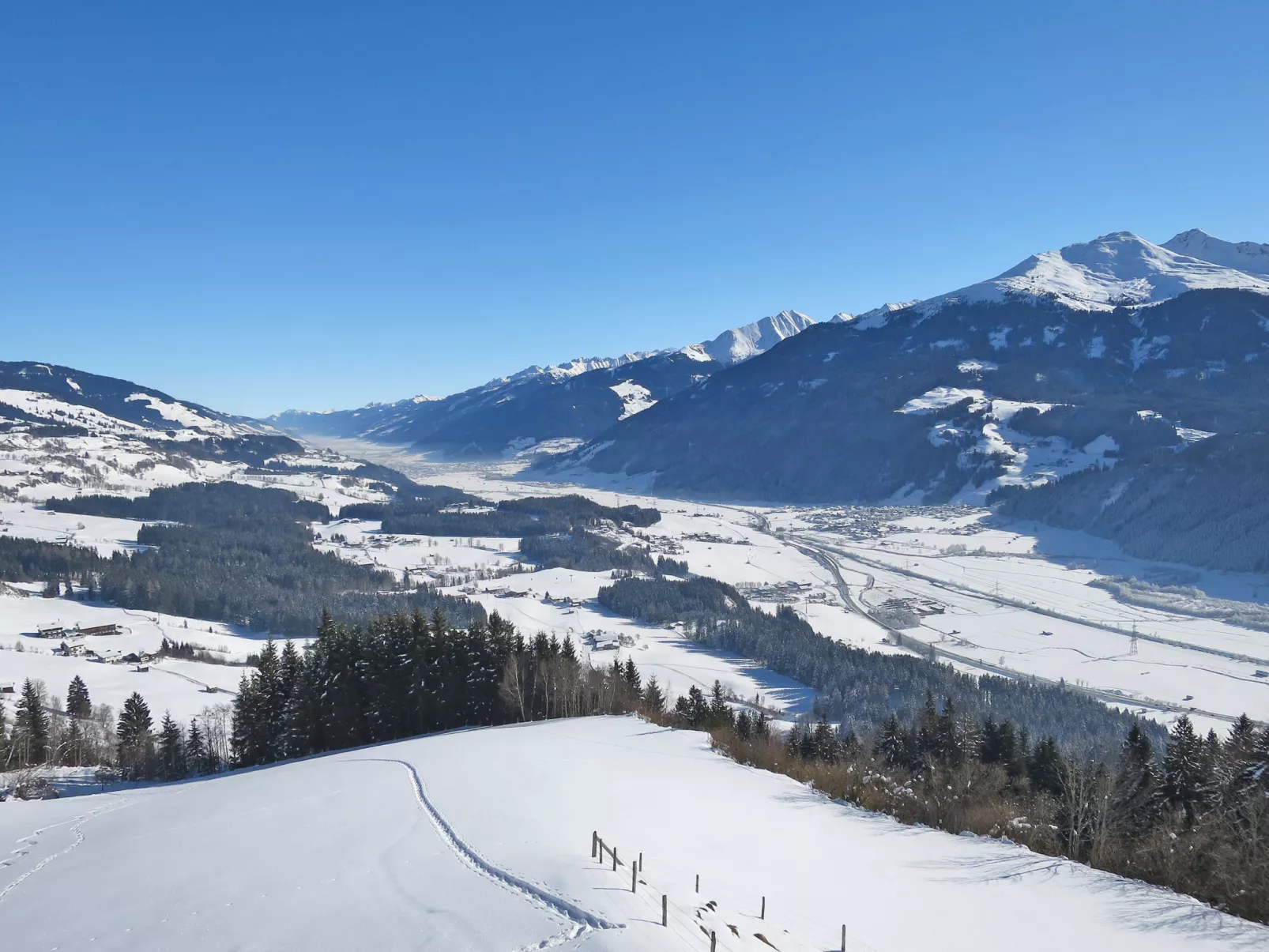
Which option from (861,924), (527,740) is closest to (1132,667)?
(527,740)

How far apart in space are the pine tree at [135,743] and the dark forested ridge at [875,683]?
168ft

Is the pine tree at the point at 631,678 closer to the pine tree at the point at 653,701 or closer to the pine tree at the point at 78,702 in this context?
the pine tree at the point at 653,701

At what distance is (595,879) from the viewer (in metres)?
15.1

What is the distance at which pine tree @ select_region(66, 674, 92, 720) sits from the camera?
5909 cm

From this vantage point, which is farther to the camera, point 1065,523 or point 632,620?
point 1065,523

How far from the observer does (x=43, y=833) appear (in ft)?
77.0

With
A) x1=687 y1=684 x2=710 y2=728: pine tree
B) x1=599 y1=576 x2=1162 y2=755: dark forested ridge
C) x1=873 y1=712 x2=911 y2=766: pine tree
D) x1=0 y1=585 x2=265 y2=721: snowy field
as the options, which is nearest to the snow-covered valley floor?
x1=0 y1=585 x2=265 y2=721: snowy field

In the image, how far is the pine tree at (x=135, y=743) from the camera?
45344 mm

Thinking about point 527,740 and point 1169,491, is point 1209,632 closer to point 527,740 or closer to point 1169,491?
point 1169,491

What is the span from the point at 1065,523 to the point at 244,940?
199547 mm

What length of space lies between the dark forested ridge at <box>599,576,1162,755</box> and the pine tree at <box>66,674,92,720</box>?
6453 cm

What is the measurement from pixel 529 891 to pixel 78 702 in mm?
64896

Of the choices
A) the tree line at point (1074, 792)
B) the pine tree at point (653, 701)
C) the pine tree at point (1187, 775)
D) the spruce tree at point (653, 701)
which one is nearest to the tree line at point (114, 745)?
the pine tree at point (653, 701)

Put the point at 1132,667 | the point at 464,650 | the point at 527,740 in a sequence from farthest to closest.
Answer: the point at 1132,667
the point at 464,650
the point at 527,740
